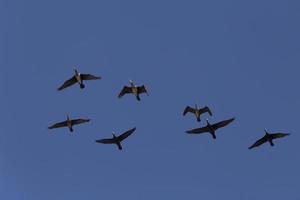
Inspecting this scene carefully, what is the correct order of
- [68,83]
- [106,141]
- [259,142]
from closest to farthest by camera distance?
[68,83] → [106,141] → [259,142]

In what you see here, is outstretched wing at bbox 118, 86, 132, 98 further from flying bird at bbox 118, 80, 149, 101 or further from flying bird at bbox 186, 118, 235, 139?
flying bird at bbox 186, 118, 235, 139

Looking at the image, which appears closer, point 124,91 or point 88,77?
point 88,77

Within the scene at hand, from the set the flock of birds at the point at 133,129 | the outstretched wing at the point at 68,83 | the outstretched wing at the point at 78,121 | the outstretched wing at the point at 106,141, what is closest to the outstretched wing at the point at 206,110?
the flock of birds at the point at 133,129

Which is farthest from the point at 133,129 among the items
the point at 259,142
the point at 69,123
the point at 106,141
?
the point at 259,142

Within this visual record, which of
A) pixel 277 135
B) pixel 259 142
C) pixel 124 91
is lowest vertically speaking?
pixel 259 142

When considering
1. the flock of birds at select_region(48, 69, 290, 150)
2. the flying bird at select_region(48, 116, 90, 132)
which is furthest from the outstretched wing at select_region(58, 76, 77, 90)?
the flying bird at select_region(48, 116, 90, 132)

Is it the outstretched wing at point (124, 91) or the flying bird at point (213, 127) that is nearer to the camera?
the outstretched wing at point (124, 91)

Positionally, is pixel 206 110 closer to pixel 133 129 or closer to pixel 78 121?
pixel 133 129

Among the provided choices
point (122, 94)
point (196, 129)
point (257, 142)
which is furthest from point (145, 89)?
point (257, 142)

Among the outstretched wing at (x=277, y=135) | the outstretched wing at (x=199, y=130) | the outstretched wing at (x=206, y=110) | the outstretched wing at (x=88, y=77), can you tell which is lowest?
the outstretched wing at (x=277, y=135)

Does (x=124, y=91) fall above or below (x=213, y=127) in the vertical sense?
above

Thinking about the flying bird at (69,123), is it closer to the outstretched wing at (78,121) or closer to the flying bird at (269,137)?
the outstretched wing at (78,121)

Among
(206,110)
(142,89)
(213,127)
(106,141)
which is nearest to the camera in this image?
(142,89)

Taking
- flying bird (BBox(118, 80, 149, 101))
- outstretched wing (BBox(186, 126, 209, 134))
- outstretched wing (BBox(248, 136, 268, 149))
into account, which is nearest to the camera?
flying bird (BBox(118, 80, 149, 101))
